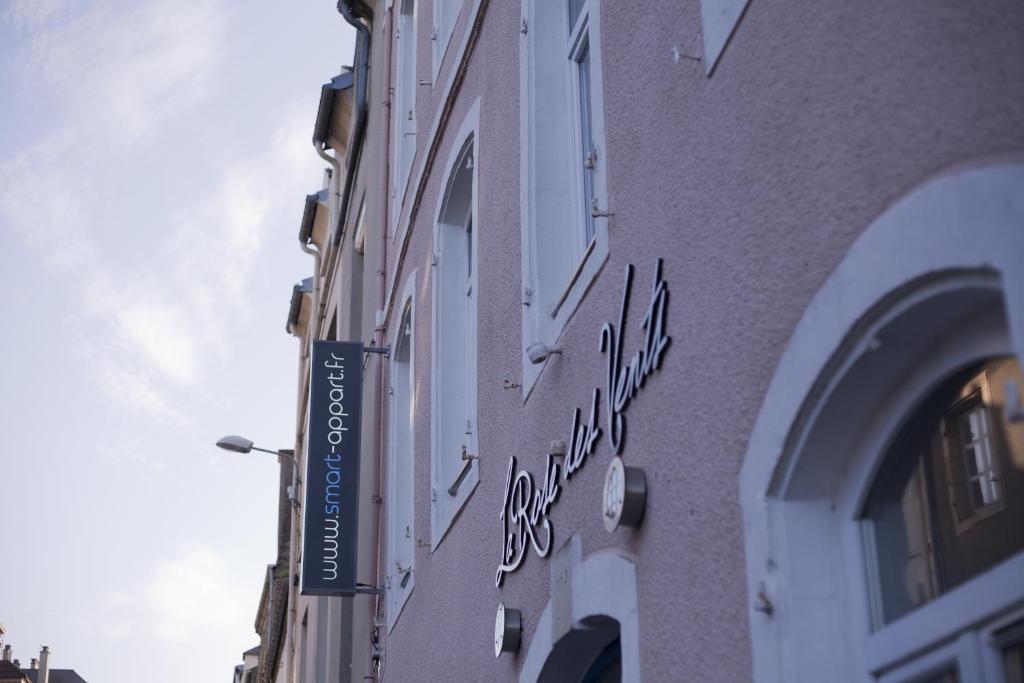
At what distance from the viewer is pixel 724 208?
4.56m

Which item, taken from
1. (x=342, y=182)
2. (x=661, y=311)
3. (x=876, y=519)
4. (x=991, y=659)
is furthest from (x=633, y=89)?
(x=342, y=182)

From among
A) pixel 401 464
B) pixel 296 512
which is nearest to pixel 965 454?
pixel 401 464

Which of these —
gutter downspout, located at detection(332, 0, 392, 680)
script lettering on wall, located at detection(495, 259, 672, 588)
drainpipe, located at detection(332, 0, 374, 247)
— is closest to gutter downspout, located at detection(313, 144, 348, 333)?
gutter downspout, located at detection(332, 0, 392, 680)

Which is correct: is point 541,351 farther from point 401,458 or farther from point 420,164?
point 401,458

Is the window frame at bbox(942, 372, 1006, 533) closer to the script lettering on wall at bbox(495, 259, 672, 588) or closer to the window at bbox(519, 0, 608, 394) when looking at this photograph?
the script lettering on wall at bbox(495, 259, 672, 588)

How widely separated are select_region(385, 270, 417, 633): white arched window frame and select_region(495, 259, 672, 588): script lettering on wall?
3.54 meters

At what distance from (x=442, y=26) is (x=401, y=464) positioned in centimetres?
368

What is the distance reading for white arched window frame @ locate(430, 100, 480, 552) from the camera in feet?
30.3

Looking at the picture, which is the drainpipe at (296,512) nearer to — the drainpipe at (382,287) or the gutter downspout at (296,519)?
the gutter downspout at (296,519)

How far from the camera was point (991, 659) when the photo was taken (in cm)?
Answer: 324

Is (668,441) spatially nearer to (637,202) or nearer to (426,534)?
(637,202)

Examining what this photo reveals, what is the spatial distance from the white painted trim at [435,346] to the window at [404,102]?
2.36 m

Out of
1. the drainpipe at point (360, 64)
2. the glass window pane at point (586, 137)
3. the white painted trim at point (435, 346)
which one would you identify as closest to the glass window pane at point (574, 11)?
the glass window pane at point (586, 137)

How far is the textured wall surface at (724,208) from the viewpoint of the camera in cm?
337
